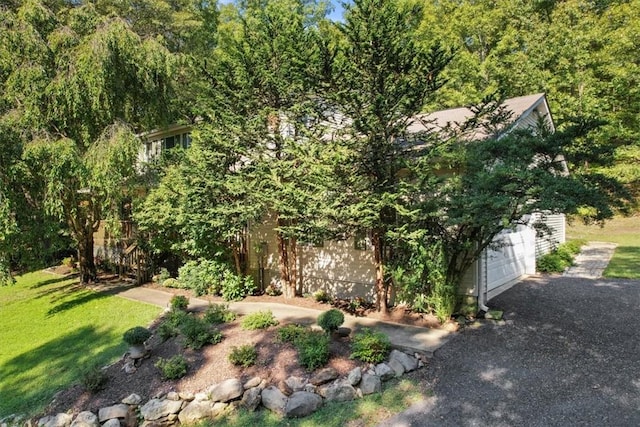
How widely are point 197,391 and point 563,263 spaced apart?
1211 cm

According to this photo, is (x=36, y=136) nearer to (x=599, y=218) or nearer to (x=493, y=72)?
(x=599, y=218)

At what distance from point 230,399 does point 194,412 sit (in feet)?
1.67

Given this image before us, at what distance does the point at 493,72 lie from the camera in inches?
882

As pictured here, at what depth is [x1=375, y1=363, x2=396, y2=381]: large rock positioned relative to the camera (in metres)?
5.62

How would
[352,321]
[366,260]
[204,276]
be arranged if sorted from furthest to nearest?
[204,276] < [366,260] < [352,321]

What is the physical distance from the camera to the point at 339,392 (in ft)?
17.4

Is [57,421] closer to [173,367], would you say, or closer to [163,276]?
[173,367]

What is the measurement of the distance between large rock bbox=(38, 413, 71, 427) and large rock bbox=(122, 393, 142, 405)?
2.40ft

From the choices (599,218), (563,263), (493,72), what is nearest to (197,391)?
(599,218)

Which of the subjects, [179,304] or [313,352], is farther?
[179,304]

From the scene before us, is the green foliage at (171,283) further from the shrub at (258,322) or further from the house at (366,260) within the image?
the shrub at (258,322)

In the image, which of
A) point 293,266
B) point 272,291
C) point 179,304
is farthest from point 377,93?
point 179,304

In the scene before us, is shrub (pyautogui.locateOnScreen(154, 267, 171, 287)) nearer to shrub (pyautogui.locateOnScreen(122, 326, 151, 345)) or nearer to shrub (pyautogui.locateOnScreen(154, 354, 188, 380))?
shrub (pyautogui.locateOnScreen(122, 326, 151, 345))

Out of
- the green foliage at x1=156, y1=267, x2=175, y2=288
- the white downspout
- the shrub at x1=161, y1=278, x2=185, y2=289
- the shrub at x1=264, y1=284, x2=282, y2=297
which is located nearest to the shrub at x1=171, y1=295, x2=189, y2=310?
the shrub at x1=264, y1=284, x2=282, y2=297
